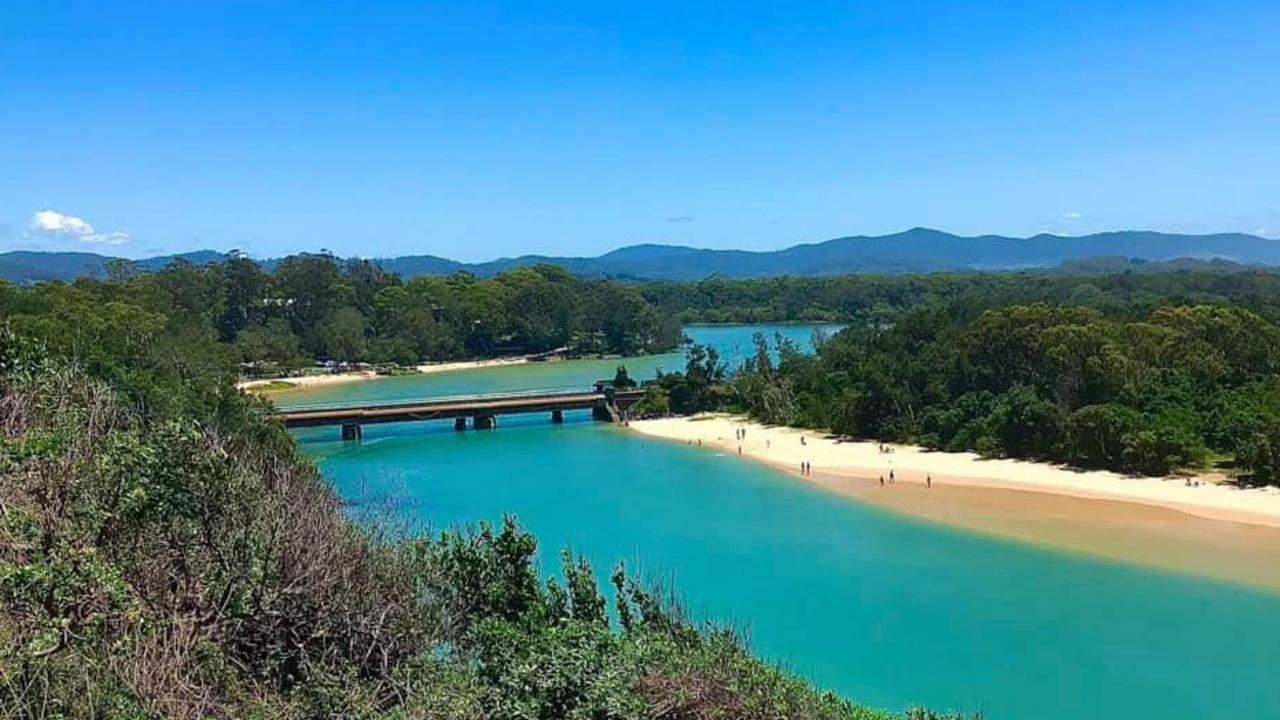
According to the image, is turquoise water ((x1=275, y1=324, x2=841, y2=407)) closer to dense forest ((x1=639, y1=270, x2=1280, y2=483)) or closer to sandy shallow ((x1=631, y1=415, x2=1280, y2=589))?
dense forest ((x1=639, y1=270, x2=1280, y2=483))

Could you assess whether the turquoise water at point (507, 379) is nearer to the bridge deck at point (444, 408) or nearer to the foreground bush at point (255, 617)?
the bridge deck at point (444, 408)

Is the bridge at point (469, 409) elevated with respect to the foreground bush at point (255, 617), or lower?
lower

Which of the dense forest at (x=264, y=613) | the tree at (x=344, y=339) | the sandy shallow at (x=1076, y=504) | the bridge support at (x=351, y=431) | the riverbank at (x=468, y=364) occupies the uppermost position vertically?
the dense forest at (x=264, y=613)

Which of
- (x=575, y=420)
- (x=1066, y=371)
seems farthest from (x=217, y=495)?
(x=575, y=420)

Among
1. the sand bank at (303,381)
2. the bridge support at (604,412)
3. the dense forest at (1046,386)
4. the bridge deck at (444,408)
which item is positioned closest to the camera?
the dense forest at (1046,386)

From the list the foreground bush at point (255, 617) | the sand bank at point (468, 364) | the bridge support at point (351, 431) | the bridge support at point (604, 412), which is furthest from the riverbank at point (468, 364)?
the foreground bush at point (255, 617)

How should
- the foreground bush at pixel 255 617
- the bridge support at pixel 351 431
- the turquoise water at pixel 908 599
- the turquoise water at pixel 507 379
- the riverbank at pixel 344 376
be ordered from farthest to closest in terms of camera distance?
the riverbank at pixel 344 376, the turquoise water at pixel 507 379, the bridge support at pixel 351 431, the turquoise water at pixel 908 599, the foreground bush at pixel 255 617

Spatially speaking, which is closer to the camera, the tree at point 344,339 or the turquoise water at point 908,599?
the turquoise water at point 908,599

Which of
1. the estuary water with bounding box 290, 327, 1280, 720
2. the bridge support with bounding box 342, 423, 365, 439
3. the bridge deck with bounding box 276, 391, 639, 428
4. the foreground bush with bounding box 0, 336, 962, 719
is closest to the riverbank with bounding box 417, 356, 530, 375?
the bridge deck with bounding box 276, 391, 639, 428

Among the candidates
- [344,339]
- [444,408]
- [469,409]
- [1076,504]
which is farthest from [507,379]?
[1076,504]
